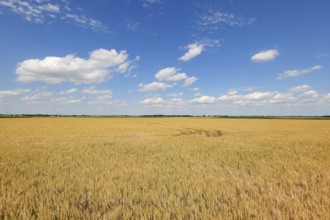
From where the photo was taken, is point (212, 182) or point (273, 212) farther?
point (212, 182)

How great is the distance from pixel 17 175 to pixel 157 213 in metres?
5.15

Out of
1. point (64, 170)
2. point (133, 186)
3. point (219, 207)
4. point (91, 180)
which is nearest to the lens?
point (219, 207)

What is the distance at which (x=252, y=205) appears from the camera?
439 cm

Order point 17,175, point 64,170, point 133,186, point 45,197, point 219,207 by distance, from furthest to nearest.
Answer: point 64,170, point 17,175, point 133,186, point 45,197, point 219,207

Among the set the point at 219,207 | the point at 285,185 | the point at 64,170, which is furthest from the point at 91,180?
the point at 285,185

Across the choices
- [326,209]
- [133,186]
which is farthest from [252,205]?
[133,186]

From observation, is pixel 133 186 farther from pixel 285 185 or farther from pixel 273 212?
pixel 285 185

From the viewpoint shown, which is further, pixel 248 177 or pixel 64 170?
pixel 64 170

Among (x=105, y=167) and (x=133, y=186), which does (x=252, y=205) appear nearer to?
(x=133, y=186)

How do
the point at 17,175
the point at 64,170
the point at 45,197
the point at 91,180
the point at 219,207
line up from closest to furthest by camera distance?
1. the point at 219,207
2. the point at 45,197
3. the point at 91,180
4. the point at 17,175
5. the point at 64,170

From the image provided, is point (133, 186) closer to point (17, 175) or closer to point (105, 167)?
point (105, 167)

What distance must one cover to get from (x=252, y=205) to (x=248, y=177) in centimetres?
231

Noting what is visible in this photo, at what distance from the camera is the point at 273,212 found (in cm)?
405

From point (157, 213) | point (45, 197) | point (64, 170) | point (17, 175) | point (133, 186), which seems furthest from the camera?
point (64, 170)
